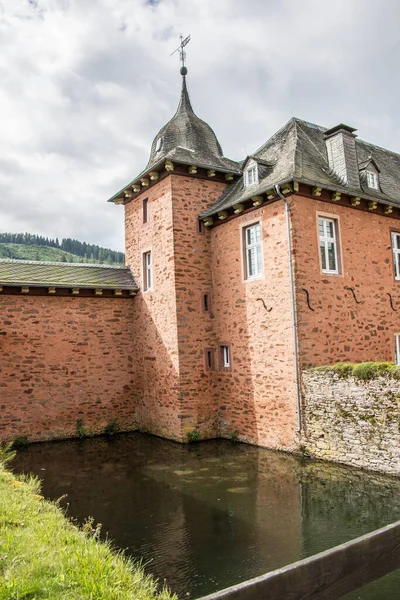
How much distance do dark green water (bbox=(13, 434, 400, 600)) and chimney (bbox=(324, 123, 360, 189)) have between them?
777cm

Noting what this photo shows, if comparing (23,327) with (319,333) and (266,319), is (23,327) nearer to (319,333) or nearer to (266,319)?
(266,319)

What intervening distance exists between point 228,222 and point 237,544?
A: 29.9ft

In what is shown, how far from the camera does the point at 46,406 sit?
44.5 feet

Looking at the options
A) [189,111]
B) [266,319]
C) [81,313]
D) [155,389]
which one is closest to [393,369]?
[266,319]

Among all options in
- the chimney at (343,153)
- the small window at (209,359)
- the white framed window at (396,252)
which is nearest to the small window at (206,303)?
the small window at (209,359)

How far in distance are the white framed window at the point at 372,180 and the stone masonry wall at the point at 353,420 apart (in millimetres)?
6404

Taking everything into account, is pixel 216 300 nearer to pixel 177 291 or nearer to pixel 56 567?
pixel 177 291

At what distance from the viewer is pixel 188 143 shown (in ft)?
48.8

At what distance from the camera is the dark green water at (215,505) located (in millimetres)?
5461

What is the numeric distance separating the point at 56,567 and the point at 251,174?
11.1 metres

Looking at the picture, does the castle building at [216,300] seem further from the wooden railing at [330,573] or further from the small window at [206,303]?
the wooden railing at [330,573]

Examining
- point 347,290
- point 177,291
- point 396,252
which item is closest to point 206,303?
point 177,291

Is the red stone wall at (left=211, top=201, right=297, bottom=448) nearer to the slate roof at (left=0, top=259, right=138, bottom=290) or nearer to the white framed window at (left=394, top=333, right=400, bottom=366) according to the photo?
the slate roof at (left=0, top=259, right=138, bottom=290)

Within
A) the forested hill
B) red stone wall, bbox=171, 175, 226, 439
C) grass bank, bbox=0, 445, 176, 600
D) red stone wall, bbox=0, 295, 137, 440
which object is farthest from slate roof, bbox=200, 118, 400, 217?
the forested hill
